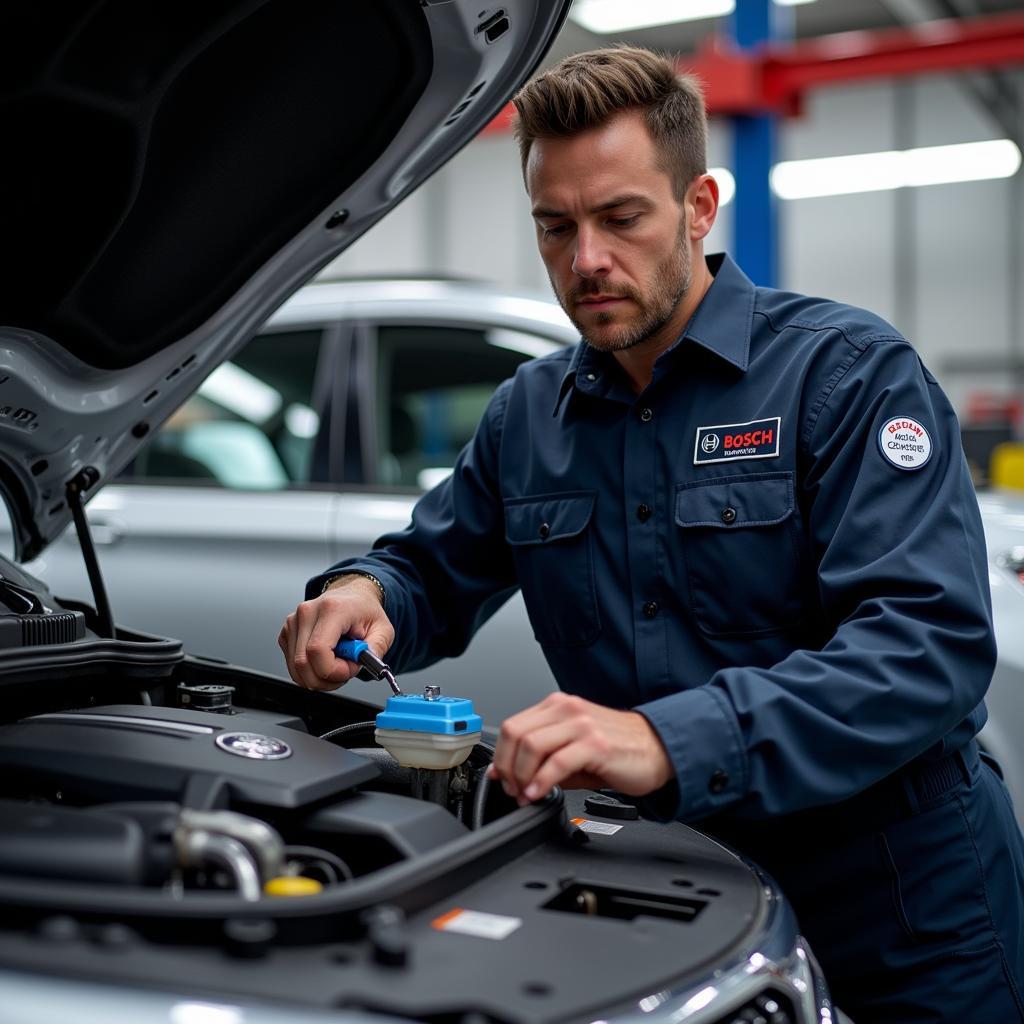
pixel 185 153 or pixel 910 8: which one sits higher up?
pixel 910 8

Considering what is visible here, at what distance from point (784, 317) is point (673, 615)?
412 millimetres

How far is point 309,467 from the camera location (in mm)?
3113

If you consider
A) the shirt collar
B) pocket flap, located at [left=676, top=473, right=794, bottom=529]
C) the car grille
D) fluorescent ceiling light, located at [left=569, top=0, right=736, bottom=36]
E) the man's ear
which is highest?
fluorescent ceiling light, located at [left=569, top=0, right=736, bottom=36]

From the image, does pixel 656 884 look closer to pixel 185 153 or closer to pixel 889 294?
pixel 185 153

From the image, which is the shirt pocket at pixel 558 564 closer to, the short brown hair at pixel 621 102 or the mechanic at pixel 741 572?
the mechanic at pixel 741 572

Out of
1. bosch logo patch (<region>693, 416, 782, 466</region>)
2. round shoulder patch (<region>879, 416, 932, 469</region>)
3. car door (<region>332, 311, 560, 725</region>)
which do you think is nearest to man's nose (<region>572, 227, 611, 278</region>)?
bosch logo patch (<region>693, 416, 782, 466</region>)

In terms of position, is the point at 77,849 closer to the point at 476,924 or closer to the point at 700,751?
the point at 476,924

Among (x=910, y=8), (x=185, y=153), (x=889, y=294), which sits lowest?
(x=889, y=294)

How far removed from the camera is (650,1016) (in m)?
0.80

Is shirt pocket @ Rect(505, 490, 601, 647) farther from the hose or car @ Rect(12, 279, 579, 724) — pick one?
car @ Rect(12, 279, 579, 724)

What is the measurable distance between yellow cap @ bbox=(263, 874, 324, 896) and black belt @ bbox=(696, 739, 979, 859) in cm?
66

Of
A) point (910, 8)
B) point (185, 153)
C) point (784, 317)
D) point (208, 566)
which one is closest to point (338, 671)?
point (185, 153)

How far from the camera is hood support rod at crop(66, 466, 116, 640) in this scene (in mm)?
1521

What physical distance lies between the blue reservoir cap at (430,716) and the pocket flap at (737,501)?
0.42 meters
